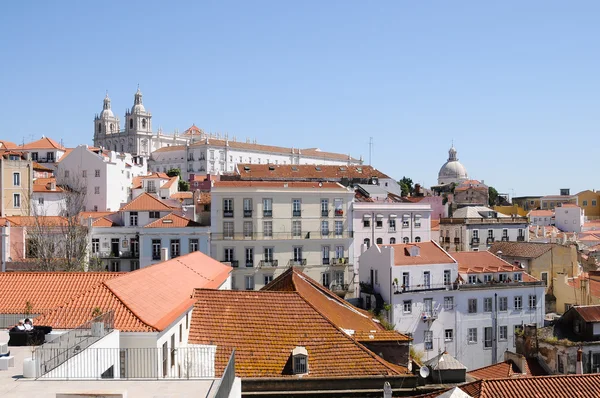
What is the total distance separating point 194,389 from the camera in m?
11.7

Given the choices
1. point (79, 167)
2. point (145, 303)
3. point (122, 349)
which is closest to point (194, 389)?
point (122, 349)

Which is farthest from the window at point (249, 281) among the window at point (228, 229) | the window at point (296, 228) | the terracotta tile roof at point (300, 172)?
the terracotta tile roof at point (300, 172)

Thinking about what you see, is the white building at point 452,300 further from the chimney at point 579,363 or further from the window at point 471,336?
the chimney at point 579,363

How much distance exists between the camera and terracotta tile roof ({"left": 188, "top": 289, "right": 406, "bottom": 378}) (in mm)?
18781

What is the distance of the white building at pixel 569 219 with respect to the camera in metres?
92.6

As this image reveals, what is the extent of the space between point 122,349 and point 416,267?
3004 cm

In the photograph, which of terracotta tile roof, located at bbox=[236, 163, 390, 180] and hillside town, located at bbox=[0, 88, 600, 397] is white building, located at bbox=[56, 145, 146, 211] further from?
terracotta tile roof, located at bbox=[236, 163, 390, 180]

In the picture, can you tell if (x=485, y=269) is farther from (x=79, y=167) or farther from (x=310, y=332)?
(x=79, y=167)

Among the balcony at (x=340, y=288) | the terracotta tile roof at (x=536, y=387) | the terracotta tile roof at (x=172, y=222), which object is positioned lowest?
the balcony at (x=340, y=288)

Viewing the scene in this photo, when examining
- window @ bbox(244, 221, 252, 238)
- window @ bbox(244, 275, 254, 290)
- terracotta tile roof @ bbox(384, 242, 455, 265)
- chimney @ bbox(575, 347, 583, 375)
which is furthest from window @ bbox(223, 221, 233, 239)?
chimney @ bbox(575, 347, 583, 375)

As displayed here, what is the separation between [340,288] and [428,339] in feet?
26.1

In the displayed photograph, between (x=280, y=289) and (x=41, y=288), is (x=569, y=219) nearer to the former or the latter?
(x=280, y=289)

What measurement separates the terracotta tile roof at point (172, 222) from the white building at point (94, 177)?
93.9ft

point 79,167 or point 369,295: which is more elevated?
point 79,167
